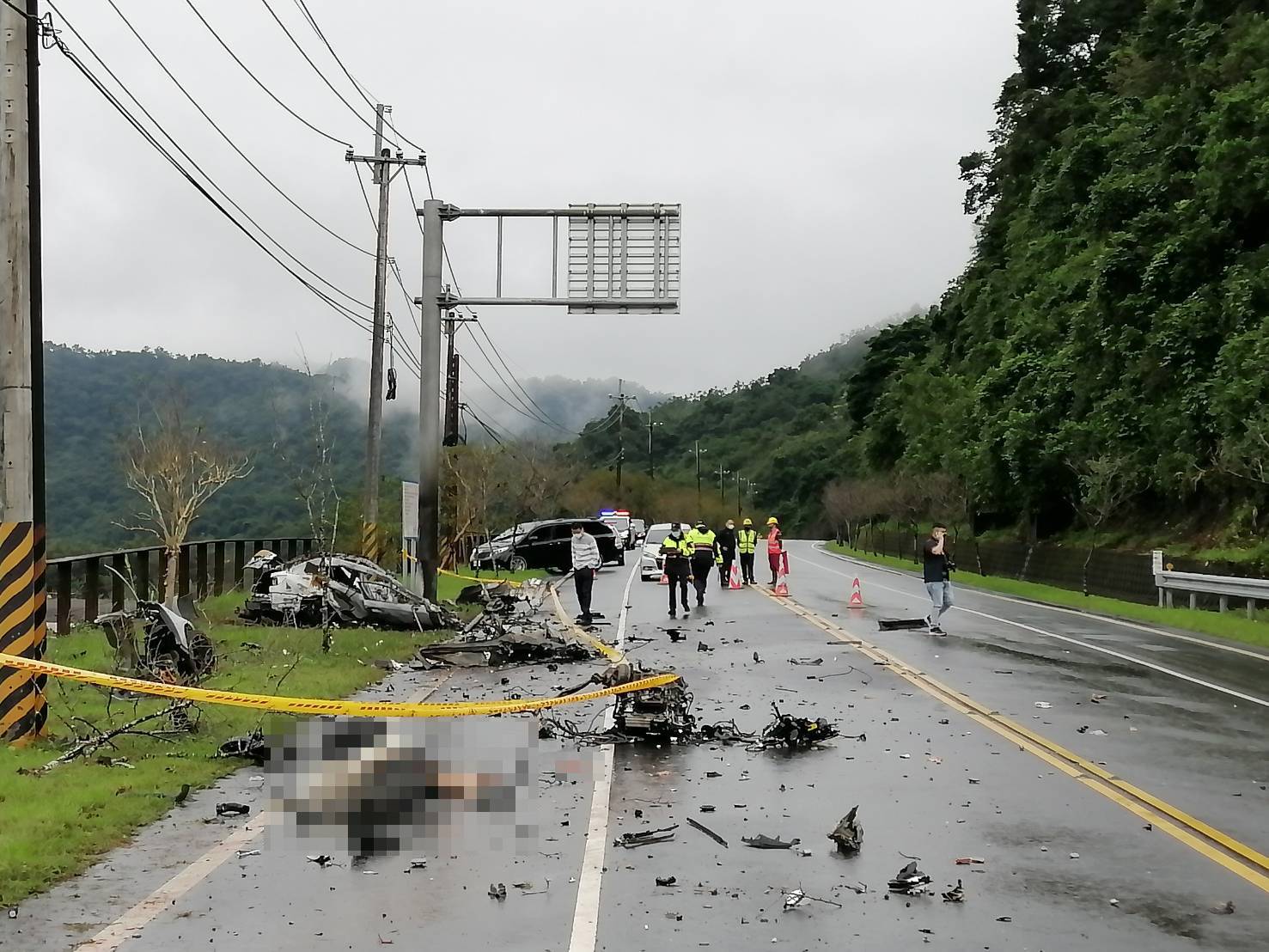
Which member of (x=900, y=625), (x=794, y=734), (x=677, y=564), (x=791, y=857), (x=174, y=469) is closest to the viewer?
(x=791, y=857)

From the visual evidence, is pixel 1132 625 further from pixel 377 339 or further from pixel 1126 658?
pixel 377 339

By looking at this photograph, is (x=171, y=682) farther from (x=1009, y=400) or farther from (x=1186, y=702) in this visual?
(x=1009, y=400)

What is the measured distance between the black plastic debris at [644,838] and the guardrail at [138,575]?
11.7 meters

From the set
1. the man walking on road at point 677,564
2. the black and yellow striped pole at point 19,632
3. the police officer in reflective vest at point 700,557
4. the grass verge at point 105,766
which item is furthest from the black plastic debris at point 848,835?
the police officer in reflective vest at point 700,557

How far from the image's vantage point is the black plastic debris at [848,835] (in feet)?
26.0

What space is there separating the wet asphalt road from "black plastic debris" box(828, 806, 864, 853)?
0.41ft

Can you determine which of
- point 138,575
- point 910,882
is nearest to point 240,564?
point 138,575

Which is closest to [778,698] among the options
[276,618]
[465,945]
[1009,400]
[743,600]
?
[465,945]

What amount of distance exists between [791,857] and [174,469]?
2940 cm

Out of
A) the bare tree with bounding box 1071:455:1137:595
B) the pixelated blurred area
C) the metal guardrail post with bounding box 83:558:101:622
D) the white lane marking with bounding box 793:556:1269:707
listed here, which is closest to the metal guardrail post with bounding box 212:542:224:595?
the metal guardrail post with bounding box 83:558:101:622

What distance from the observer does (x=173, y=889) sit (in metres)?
7.14

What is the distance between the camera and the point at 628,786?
31.9 feet

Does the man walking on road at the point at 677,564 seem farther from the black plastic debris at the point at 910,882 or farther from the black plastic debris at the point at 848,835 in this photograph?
the black plastic debris at the point at 910,882

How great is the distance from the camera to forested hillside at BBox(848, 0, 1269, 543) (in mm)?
35938
